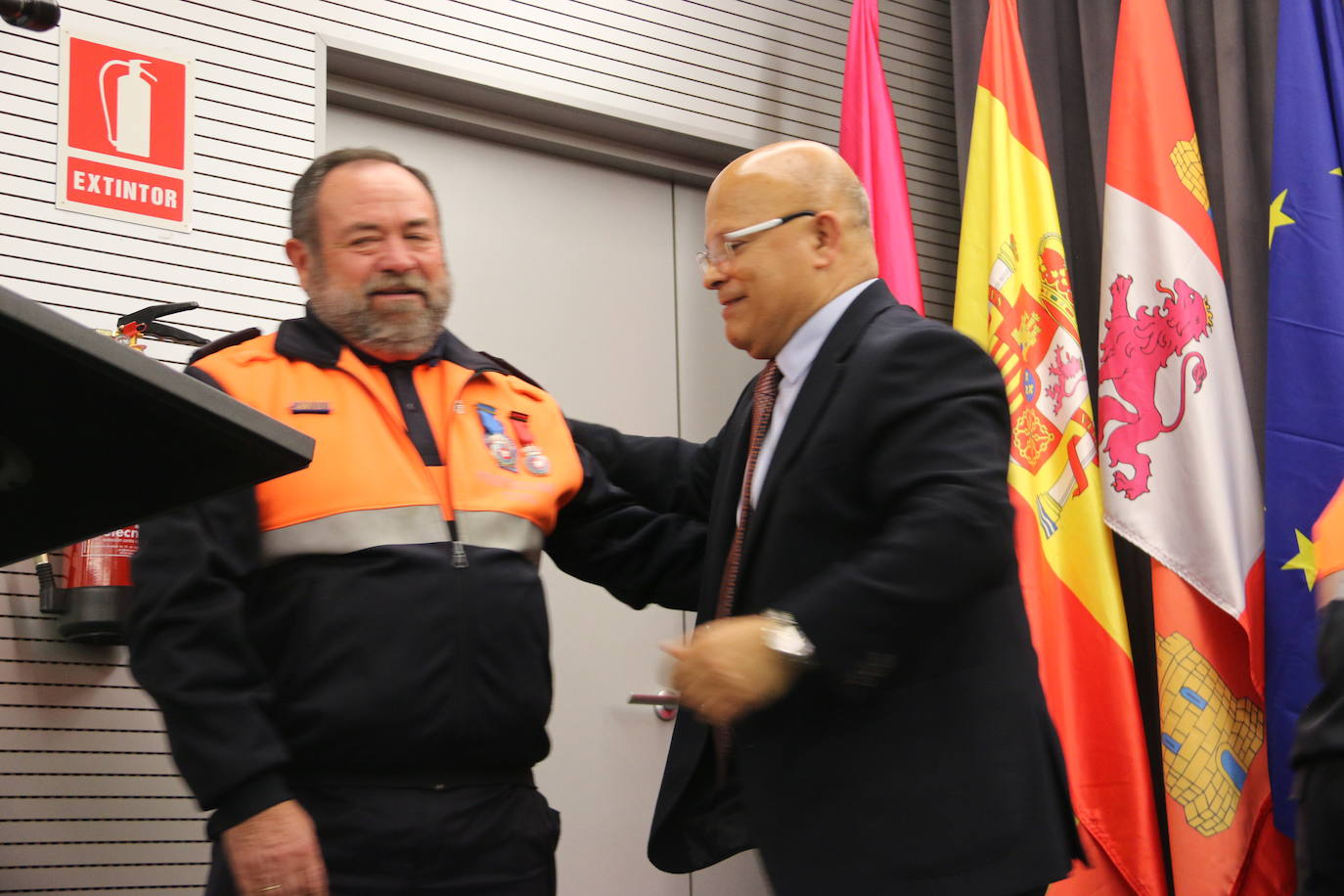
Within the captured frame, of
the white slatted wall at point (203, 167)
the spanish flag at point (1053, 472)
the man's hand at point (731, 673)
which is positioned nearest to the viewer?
the man's hand at point (731, 673)

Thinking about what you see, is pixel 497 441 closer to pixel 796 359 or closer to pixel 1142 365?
pixel 796 359

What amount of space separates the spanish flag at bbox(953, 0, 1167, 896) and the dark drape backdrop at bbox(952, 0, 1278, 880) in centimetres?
30

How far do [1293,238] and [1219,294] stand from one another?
0.24 m

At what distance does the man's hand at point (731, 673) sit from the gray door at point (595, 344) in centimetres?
185

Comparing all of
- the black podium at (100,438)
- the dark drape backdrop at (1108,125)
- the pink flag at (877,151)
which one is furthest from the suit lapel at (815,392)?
the dark drape backdrop at (1108,125)

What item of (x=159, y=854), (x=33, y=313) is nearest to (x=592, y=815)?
(x=159, y=854)

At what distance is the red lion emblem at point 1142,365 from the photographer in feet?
11.9

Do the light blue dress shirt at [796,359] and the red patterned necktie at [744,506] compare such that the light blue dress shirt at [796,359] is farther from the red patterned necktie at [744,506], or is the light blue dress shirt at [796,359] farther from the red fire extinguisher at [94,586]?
the red fire extinguisher at [94,586]

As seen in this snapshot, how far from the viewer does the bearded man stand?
5.80ft

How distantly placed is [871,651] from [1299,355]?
222cm

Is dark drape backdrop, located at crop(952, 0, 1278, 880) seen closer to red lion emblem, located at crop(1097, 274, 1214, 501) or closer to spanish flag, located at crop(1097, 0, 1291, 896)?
spanish flag, located at crop(1097, 0, 1291, 896)

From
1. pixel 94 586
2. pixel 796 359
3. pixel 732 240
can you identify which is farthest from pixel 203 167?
pixel 796 359

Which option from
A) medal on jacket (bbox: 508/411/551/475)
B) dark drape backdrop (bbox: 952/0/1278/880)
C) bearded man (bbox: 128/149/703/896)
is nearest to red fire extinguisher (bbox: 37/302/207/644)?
bearded man (bbox: 128/149/703/896)

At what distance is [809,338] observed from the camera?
2039 mm
